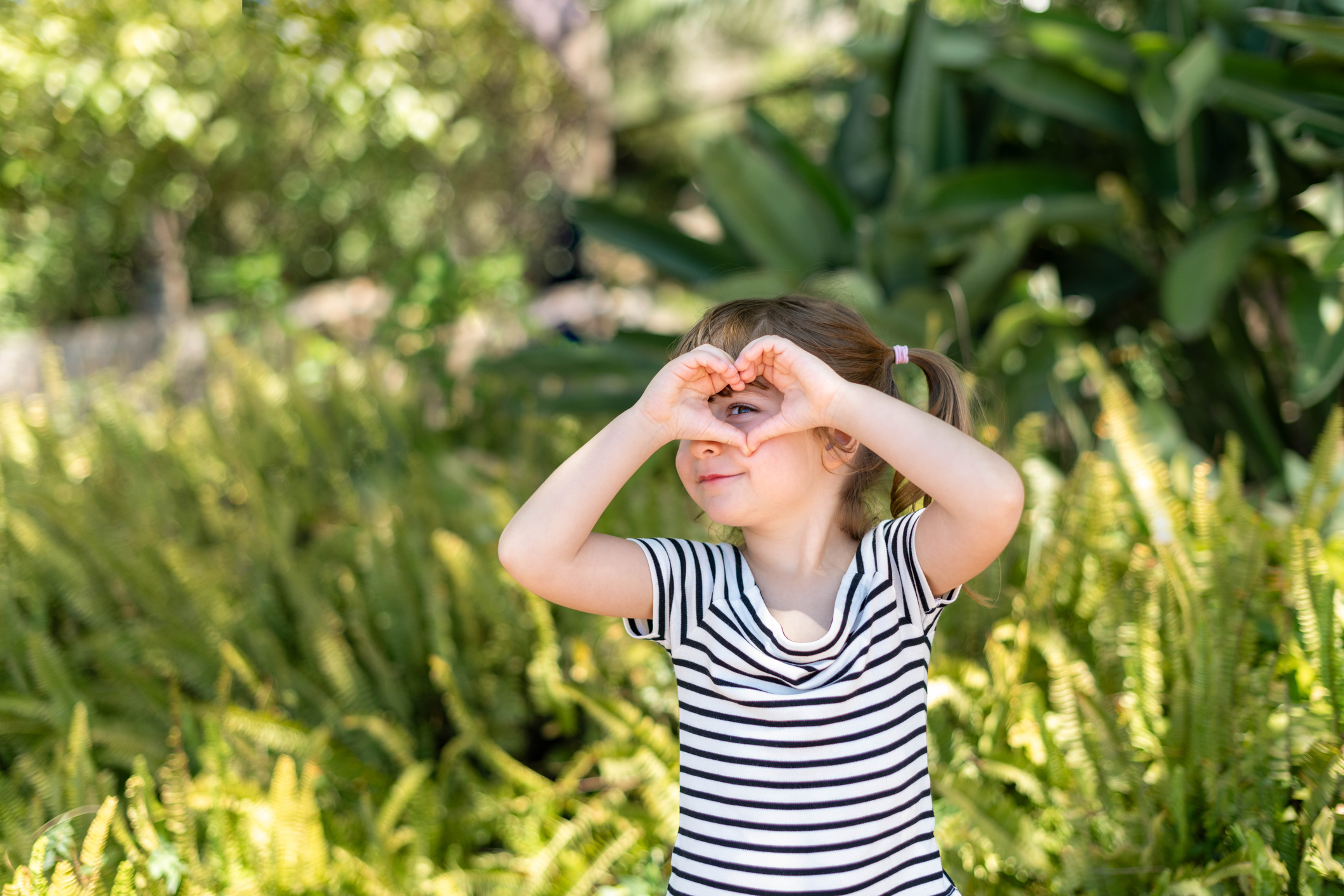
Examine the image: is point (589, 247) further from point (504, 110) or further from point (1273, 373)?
→ point (1273, 373)

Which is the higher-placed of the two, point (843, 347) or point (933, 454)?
point (843, 347)

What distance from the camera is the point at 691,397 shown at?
105 centimetres

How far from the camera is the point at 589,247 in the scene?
5480 mm

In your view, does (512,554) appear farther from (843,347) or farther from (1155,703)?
(1155,703)

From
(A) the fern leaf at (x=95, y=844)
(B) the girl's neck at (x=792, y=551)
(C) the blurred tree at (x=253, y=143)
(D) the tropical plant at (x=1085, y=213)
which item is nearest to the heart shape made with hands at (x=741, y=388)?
(B) the girl's neck at (x=792, y=551)

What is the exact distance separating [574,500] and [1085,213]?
1969mm

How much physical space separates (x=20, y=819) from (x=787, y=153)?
2.44m

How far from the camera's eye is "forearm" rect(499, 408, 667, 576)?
104cm

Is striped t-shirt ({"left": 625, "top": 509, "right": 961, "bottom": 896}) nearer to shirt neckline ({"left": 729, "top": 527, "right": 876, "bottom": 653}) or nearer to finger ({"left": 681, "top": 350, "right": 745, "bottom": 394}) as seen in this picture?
shirt neckline ({"left": 729, "top": 527, "right": 876, "bottom": 653})

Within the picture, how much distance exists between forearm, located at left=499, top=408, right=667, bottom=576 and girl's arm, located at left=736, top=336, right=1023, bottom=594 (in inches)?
4.8

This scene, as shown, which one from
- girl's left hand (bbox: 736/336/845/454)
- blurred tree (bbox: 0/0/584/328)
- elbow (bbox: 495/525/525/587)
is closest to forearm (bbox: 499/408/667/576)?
elbow (bbox: 495/525/525/587)

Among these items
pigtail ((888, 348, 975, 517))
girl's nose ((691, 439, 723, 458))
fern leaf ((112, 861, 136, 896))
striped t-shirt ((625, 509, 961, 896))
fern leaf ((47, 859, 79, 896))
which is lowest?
fern leaf ((112, 861, 136, 896))

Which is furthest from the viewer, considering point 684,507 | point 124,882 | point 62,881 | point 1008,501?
point 684,507

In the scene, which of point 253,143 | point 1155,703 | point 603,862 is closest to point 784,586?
point 603,862
